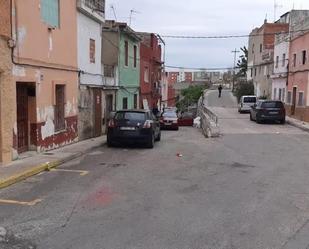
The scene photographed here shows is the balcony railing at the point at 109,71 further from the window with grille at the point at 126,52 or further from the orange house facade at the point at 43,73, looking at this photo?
the orange house facade at the point at 43,73

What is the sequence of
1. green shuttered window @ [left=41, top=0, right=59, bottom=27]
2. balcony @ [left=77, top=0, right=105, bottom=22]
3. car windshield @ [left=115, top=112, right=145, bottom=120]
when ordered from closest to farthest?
green shuttered window @ [left=41, top=0, right=59, bottom=27] → car windshield @ [left=115, top=112, right=145, bottom=120] → balcony @ [left=77, top=0, right=105, bottom=22]

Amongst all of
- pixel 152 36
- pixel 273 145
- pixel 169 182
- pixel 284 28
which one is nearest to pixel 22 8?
pixel 169 182

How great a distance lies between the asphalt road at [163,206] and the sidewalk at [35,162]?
294 mm

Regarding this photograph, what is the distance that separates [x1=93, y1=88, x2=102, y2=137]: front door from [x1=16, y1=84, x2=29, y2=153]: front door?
717 cm

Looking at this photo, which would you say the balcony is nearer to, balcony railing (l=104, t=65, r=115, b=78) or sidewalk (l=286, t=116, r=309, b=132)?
balcony railing (l=104, t=65, r=115, b=78)

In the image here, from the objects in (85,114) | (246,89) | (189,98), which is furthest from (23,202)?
(189,98)

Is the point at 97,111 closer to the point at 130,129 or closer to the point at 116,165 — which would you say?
the point at 130,129

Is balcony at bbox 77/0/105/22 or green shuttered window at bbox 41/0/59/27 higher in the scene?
balcony at bbox 77/0/105/22

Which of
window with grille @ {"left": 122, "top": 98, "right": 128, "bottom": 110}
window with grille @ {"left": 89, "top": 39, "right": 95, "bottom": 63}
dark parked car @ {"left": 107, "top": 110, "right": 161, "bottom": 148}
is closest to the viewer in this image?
dark parked car @ {"left": 107, "top": 110, "right": 161, "bottom": 148}

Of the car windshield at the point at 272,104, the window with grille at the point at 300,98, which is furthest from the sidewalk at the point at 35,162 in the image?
the window with grille at the point at 300,98

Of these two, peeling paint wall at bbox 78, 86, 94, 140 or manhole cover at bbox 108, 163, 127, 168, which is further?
peeling paint wall at bbox 78, 86, 94, 140

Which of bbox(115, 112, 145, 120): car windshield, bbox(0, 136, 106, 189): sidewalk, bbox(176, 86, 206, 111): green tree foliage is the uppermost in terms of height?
bbox(115, 112, 145, 120): car windshield

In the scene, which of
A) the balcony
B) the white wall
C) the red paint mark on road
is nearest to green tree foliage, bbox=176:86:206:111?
the balcony

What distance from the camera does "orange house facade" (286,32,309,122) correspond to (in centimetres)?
3059
